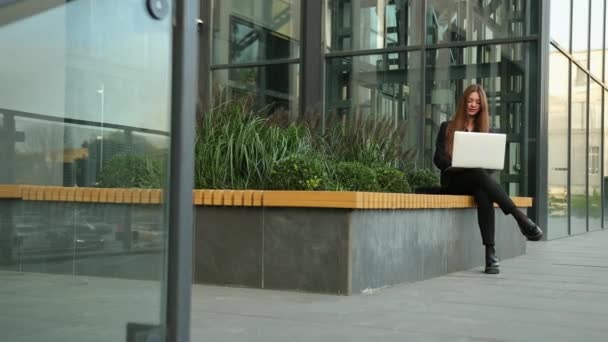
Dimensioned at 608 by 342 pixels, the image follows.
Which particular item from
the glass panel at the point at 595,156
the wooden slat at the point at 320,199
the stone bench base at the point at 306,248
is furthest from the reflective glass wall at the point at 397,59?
the stone bench base at the point at 306,248

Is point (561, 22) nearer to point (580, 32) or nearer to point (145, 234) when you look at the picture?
point (580, 32)

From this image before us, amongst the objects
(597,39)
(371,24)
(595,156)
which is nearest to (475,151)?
(371,24)

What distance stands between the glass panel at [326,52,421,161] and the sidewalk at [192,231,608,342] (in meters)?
6.32

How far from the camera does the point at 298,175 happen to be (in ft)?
17.5

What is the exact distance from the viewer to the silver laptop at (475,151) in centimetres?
682

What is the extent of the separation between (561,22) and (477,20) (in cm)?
172

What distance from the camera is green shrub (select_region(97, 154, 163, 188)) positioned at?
6.58 feet

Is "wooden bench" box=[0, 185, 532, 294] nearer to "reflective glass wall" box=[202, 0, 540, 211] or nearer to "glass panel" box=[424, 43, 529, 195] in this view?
"reflective glass wall" box=[202, 0, 540, 211]

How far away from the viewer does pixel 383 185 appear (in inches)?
251

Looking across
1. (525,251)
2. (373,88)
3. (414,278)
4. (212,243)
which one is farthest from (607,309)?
(373,88)

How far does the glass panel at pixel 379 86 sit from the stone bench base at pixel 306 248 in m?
6.58

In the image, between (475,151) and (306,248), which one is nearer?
→ (306,248)

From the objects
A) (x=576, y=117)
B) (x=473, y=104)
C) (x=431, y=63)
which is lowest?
(x=473, y=104)

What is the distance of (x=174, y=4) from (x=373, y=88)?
10.8 m
